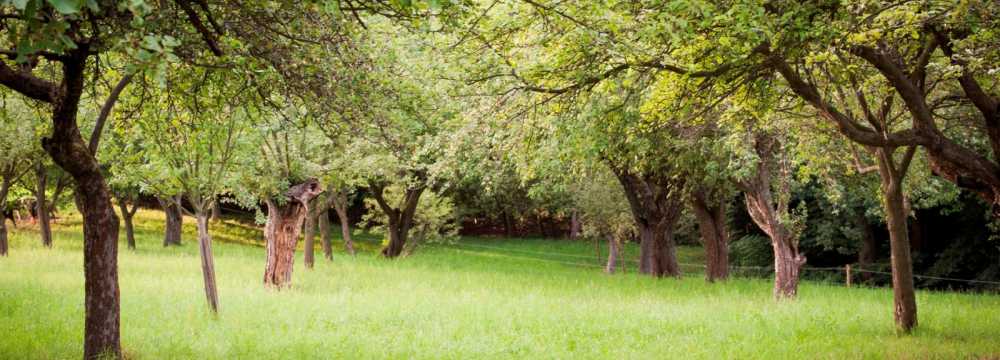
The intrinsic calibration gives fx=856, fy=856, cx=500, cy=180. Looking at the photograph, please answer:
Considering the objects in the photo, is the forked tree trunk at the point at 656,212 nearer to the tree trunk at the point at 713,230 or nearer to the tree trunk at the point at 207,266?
the tree trunk at the point at 713,230

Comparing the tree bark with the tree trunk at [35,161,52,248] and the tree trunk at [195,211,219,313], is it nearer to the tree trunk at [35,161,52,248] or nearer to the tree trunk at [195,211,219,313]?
the tree trunk at [35,161,52,248]

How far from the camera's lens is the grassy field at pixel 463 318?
39.9 ft

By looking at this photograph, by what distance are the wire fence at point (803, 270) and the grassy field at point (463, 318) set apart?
24.7 ft

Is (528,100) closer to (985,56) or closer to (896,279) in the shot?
(985,56)

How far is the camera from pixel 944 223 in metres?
37.2

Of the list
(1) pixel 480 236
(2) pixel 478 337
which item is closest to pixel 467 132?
(2) pixel 478 337

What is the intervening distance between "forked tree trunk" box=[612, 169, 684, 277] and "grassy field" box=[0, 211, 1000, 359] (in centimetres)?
263

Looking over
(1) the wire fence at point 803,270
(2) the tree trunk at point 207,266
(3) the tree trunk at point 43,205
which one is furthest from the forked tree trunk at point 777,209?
(3) the tree trunk at point 43,205

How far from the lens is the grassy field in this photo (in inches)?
479

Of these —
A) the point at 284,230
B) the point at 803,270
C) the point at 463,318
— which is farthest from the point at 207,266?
the point at 803,270

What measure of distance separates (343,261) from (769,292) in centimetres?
1636

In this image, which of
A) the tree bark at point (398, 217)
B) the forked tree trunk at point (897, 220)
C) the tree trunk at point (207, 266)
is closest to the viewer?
the forked tree trunk at point (897, 220)

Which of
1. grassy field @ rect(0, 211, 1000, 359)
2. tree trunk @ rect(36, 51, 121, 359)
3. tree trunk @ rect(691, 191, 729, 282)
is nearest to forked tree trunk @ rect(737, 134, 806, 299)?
grassy field @ rect(0, 211, 1000, 359)

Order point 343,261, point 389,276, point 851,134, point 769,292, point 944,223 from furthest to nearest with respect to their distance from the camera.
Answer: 1. point 944,223
2. point 343,261
3. point 389,276
4. point 769,292
5. point 851,134
